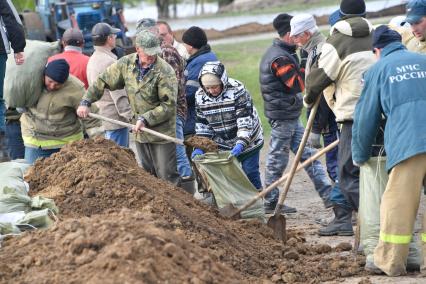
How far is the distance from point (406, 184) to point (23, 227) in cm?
304

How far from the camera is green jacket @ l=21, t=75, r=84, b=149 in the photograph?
1077 centimetres

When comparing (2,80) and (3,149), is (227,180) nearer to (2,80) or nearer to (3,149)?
(3,149)

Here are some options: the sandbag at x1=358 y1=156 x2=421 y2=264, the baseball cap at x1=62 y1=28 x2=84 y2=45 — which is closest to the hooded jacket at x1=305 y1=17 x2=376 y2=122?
the sandbag at x1=358 y1=156 x2=421 y2=264

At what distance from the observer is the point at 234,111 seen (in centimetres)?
1062

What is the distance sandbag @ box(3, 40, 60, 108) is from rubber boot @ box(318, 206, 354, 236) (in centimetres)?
327

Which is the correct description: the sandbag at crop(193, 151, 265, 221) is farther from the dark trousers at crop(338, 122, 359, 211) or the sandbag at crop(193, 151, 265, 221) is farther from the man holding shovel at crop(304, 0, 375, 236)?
the dark trousers at crop(338, 122, 359, 211)

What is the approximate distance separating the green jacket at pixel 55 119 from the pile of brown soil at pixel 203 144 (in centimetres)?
126

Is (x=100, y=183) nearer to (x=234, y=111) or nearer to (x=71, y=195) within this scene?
(x=71, y=195)

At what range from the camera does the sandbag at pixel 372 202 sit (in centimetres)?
848

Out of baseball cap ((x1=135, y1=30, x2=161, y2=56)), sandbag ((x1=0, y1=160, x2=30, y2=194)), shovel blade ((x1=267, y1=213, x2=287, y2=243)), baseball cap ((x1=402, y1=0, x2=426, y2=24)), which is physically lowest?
shovel blade ((x1=267, y1=213, x2=287, y2=243))

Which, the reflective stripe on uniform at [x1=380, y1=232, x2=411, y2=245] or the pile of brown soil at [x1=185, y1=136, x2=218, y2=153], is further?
the pile of brown soil at [x1=185, y1=136, x2=218, y2=153]

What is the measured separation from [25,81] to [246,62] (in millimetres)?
16452

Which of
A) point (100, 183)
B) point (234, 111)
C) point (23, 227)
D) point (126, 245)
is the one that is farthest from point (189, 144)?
point (126, 245)

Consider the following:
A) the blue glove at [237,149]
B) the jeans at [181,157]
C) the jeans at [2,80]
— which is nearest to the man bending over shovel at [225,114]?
the blue glove at [237,149]
